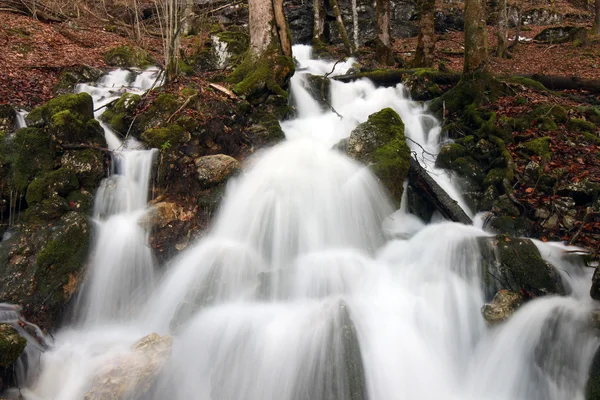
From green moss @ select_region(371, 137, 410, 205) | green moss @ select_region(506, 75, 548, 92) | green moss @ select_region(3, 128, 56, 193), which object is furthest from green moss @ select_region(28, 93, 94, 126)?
green moss @ select_region(506, 75, 548, 92)

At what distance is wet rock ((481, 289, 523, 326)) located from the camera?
4.17 meters

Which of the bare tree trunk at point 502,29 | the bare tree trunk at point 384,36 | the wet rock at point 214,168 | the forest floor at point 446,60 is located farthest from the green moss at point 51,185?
the bare tree trunk at point 502,29

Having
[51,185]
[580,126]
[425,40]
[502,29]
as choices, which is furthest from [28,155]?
[502,29]

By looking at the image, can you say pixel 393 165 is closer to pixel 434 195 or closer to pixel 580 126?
pixel 434 195

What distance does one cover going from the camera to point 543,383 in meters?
3.61

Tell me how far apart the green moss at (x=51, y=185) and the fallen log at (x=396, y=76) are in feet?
25.1

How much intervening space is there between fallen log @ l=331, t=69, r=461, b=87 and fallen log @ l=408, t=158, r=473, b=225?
408 centimetres

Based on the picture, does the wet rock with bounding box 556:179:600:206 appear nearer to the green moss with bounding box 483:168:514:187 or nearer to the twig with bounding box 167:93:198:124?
the green moss with bounding box 483:168:514:187

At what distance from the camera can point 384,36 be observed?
13305mm

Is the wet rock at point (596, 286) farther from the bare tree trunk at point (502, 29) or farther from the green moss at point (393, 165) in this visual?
the bare tree trunk at point (502, 29)

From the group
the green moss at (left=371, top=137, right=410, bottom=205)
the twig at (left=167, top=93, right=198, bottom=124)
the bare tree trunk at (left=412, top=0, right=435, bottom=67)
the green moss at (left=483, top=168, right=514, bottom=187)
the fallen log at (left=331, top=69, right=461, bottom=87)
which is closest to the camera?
the green moss at (left=371, top=137, right=410, bottom=205)

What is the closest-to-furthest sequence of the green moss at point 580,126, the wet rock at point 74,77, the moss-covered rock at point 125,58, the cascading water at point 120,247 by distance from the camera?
the cascading water at point 120,247 → the green moss at point 580,126 → the wet rock at point 74,77 → the moss-covered rock at point 125,58

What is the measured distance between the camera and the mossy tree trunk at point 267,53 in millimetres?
8141

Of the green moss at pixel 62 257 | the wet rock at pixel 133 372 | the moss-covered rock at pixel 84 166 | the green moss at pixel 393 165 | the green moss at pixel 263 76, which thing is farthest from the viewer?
the green moss at pixel 263 76
